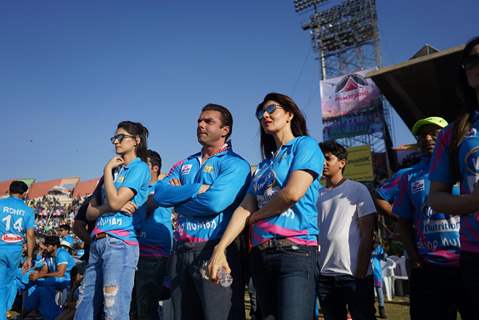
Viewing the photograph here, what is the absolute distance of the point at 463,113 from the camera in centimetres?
167

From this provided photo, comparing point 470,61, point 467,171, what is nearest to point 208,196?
point 467,171

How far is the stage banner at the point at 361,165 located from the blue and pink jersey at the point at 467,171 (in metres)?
17.4

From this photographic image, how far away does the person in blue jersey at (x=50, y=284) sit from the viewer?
21.4ft

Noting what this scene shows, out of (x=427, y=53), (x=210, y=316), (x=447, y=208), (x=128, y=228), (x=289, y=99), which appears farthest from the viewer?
(x=427, y=53)

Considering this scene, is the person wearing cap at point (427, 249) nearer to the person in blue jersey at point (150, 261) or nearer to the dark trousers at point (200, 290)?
the dark trousers at point (200, 290)

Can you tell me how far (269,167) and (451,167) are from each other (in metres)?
1.00

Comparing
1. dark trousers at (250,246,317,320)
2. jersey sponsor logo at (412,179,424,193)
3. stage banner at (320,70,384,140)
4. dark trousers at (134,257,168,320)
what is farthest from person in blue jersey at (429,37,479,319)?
stage banner at (320,70,384,140)

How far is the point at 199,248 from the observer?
89.4 inches

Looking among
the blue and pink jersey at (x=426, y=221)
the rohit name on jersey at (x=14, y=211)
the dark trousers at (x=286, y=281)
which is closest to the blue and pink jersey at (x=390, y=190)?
the blue and pink jersey at (x=426, y=221)

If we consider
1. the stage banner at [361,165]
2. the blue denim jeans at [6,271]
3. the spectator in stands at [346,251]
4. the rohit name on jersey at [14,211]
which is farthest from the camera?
the stage banner at [361,165]

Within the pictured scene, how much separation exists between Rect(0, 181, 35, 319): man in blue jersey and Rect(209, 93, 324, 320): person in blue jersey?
437cm

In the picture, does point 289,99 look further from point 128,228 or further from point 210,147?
point 128,228

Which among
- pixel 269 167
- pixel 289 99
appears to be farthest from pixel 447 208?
pixel 289 99

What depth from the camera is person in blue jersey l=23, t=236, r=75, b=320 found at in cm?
654
